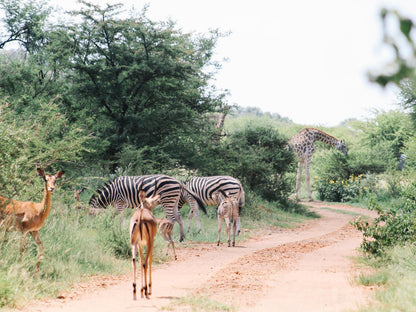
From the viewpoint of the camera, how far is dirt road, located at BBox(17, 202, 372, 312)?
6.25 m

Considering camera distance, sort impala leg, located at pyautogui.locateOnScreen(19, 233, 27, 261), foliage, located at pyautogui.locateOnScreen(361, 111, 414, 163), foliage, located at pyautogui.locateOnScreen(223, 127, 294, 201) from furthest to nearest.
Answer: foliage, located at pyautogui.locateOnScreen(361, 111, 414, 163) → foliage, located at pyautogui.locateOnScreen(223, 127, 294, 201) → impala leg, located at pyautogui.locateOnScreen(19, 233, 27, 261)

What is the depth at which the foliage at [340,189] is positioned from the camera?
2828cm

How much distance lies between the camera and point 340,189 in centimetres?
2906

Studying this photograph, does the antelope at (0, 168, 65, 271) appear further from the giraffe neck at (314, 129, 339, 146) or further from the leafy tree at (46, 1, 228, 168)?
the giraffe neck at (314, 129, 339, 146)

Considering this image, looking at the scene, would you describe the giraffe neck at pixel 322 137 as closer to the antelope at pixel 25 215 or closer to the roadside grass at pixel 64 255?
the roadside grass at pixel 64 255

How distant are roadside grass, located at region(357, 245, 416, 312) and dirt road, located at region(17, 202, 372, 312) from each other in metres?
0.25

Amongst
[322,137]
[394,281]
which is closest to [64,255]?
[394,281]

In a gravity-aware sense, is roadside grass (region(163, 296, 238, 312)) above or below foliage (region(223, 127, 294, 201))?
below

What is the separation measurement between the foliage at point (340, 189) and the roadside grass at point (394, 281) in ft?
62.0

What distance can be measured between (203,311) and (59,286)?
2.47 meters

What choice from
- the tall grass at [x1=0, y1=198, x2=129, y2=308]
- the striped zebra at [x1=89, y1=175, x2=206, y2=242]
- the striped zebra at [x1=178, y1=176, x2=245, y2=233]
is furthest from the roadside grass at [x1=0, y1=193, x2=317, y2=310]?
the striped zebra at [x1=178, y1=176, x2=245, y2=233]

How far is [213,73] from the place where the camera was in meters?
27.6

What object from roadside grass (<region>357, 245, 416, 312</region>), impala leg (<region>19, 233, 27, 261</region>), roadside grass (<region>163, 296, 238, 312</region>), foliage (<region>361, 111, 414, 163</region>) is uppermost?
foliage (<region>361, 111, 414, 163</region>)

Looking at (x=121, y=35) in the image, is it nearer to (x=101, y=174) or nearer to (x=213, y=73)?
(x=101, y=174)
